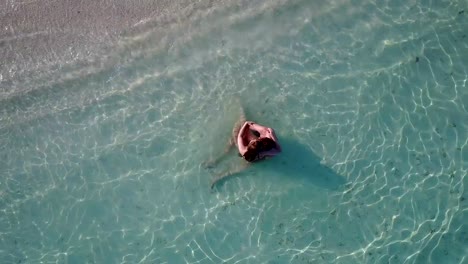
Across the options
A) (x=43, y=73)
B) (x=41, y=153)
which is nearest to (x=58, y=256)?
(x=41, y=153)

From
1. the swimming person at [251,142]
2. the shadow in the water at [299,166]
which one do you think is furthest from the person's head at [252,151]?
the shadow in the water at [299,166]

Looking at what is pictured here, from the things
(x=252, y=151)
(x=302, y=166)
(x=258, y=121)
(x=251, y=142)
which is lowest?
(x=302, y=166)

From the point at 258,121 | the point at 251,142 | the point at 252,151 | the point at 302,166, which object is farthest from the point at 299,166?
the point at 251,142

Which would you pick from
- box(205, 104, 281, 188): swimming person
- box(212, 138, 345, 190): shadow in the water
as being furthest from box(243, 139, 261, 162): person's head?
box(212, 138, 345, 190): shadow in the water

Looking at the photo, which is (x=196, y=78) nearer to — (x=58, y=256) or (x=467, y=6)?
(x=58, y=256)

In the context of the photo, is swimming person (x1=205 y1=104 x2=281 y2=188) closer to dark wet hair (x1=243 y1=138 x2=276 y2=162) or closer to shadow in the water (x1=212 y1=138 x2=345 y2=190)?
dark wet hair (x1=243 y1=138 x2=276 y2=162)

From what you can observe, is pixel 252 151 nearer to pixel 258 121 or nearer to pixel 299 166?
pixel 258 121
